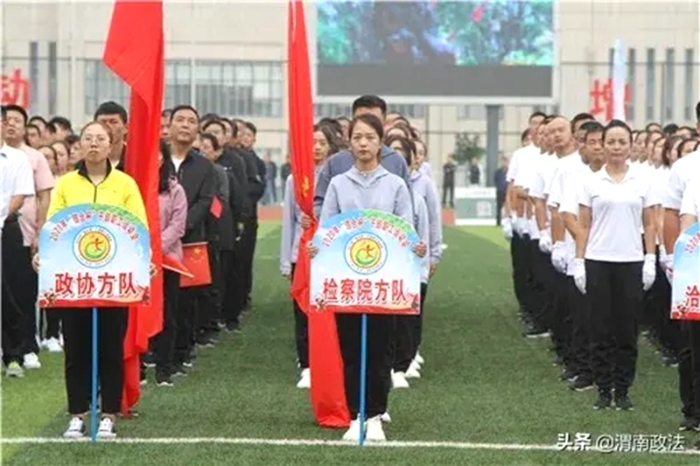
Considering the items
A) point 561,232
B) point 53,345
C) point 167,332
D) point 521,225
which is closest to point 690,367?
point 561,232

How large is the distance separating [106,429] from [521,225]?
777 centimetres

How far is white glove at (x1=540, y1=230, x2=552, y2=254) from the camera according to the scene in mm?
15211

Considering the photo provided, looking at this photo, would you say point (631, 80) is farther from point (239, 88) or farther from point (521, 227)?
point (521, 227)

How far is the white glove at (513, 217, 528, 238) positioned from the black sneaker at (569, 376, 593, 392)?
412 cm

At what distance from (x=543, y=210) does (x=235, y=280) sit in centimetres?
427

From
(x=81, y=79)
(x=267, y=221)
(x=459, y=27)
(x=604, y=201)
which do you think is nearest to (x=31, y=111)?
(x=81, y=79)

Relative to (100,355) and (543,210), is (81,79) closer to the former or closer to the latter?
(543,210)

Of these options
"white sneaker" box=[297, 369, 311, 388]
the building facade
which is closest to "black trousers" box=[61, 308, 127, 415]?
"white sneaker" box=[297, 369, 311, 388]

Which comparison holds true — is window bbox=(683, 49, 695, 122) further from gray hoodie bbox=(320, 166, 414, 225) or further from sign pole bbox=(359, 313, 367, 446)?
sign pole bbox=(359, 313, 367, 446)

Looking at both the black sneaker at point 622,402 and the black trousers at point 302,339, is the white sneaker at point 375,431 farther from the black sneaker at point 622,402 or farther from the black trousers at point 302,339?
the black trousers at point 302,339

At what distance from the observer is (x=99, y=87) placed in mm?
53344

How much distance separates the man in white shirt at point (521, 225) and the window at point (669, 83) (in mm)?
34570

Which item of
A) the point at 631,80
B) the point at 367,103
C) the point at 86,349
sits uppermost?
the point at 631,80

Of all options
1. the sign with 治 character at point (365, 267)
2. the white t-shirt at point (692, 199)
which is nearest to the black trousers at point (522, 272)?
the white t-shirt at point (692, 199)
